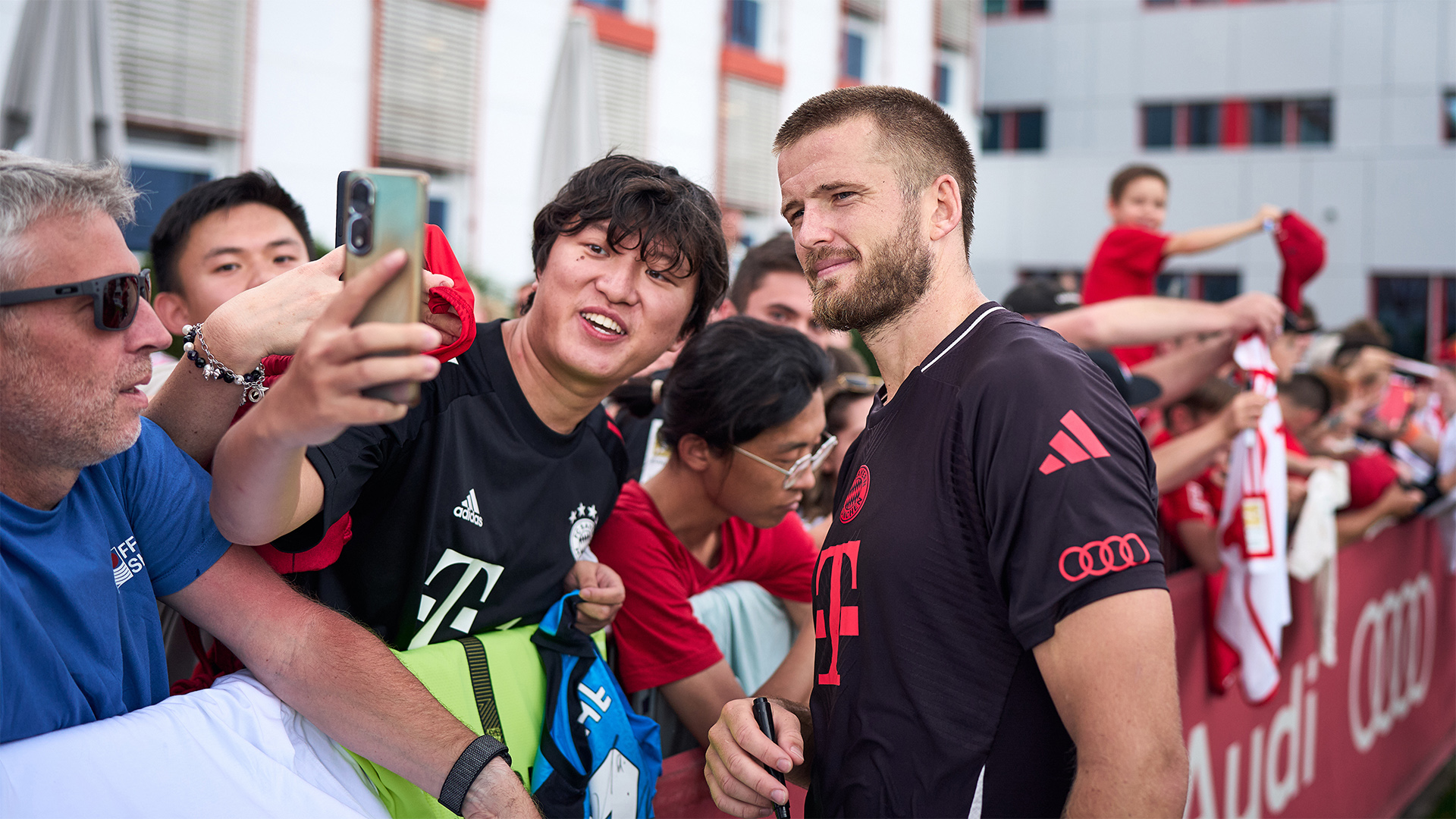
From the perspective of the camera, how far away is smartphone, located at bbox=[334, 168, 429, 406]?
127 centimetres

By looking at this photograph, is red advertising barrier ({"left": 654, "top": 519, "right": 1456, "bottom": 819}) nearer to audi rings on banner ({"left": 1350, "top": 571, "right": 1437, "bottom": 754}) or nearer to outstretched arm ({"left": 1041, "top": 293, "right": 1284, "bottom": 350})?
audi rings on banner ({"left": 1350, "top": 571, "right": 1437, "bottom": 754})

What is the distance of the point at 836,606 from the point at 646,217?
117 centimetres

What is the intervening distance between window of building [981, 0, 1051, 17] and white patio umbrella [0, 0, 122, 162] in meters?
21.9

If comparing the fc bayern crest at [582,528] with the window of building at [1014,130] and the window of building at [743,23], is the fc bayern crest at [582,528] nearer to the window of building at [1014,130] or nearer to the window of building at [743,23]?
the window of building at [743,23]

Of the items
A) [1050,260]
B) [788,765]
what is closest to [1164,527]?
[788,765]

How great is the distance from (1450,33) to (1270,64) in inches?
127

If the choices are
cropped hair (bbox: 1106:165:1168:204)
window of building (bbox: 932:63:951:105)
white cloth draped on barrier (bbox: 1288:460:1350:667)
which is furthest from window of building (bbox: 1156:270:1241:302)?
white cloth draped on barrier (bbox: 1288:460:1350:667)

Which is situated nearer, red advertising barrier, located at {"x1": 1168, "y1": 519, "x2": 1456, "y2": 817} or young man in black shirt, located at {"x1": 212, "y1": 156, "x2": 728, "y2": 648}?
young man in black shirt, located at {"x1": 212, "y1": 156, "x2": 728, "y2": 648}

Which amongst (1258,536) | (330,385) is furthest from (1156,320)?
(330,385)

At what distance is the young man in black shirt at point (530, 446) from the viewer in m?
2.28

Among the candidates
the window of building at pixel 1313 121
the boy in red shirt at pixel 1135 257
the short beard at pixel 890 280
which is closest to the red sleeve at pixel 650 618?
the short beard at pixel 890 280

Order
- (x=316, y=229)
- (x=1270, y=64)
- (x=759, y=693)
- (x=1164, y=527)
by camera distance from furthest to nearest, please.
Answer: (x=1270, y=64)
(x=316, y=229)
(x=1164, y=527)
(x=759, y=693)

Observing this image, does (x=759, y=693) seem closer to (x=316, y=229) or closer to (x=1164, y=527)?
(x=1164, y=527)

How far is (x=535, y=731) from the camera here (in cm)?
247
